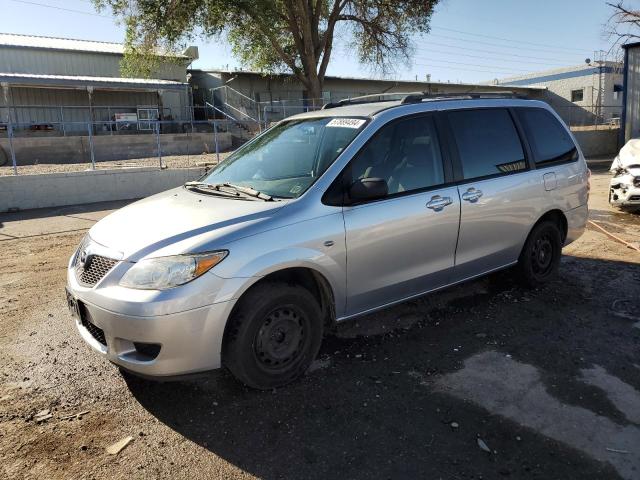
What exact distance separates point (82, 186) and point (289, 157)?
396 inches

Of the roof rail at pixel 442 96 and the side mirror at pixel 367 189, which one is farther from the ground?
the roof rail at pixel 442 96

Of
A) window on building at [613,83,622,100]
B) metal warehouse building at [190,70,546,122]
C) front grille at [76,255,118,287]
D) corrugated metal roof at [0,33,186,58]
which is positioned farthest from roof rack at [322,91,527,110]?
window on building at [613,83,622,100]

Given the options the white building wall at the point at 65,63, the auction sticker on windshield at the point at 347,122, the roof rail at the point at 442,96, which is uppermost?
the white building wall at the point at 65,63

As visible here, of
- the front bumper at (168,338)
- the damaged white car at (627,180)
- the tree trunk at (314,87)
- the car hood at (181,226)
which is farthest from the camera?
the tree trunk at (314,87)

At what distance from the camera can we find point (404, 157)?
408 centimetres

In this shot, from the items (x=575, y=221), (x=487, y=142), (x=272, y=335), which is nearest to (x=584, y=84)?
(x=575, y=221)

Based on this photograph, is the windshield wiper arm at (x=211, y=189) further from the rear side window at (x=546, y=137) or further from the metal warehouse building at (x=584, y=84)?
the metal warehouse building at (x=584, y=84)

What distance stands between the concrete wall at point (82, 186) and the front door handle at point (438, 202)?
35.4ft

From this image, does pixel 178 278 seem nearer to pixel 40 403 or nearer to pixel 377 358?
pixel 40 403

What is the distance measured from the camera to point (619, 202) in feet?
31.1

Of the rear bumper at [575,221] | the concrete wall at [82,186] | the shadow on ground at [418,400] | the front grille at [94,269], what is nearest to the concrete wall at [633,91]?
the concrete wall at [82,186]

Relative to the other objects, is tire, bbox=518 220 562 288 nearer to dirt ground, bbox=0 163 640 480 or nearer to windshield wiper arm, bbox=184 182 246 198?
dirt ground, bbox=0 163 640 480

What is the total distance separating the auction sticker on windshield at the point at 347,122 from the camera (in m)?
3.96

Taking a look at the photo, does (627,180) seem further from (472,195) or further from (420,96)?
(420,96)
